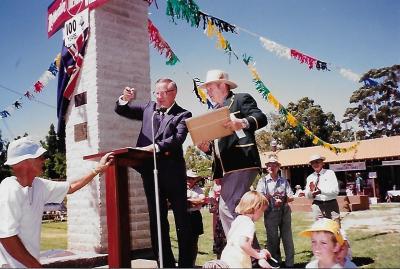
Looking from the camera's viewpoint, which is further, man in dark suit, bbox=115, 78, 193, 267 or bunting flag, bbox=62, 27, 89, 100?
bunting flag, bbox=62, 27, 89, 100

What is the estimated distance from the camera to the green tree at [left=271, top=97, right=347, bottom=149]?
139 feet

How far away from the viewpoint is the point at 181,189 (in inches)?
150

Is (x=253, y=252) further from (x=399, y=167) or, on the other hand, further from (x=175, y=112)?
(x=399, y=167)

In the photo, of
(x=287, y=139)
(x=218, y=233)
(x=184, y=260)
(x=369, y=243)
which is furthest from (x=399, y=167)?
(x=184, y=260)

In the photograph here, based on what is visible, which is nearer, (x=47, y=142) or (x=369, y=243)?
(x=369, y=243)

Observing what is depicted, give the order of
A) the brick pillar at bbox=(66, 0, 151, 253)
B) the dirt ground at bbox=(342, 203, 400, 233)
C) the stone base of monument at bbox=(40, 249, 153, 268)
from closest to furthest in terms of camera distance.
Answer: the stone base of monument at bbox=(40, 249, 153, 268), the brick pillar at bbox=(66, 0, 151, 253), the dirt ground at bbox=(342, 203, 400, 233)

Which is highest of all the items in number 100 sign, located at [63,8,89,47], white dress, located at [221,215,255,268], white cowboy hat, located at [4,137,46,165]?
number 100 sign, located at [63,8,89,47]

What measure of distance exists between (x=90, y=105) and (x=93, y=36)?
38.9 inches

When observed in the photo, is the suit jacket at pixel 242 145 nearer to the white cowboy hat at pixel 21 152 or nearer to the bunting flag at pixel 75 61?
the white cowboy hat at pixel 21 152

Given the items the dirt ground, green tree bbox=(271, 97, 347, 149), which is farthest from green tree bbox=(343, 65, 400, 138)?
the dirt ground

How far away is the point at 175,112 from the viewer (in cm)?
405

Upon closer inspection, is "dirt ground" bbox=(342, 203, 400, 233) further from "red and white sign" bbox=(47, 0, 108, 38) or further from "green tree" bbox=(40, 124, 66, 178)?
"green tree" bbox=(40, 124, 66, 178)

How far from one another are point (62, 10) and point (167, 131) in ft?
12.3

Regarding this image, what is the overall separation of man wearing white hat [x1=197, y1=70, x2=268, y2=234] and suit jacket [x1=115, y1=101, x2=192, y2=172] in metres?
0.25
